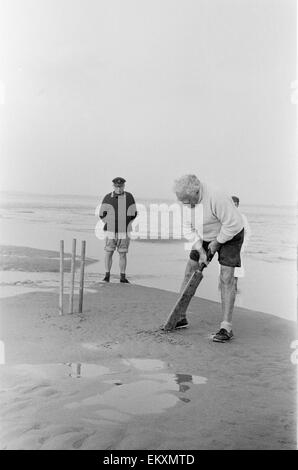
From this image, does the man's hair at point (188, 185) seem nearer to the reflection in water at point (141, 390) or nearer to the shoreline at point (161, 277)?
the reflection in water at point (141, 390)

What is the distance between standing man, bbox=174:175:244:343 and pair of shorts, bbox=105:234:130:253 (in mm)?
3522

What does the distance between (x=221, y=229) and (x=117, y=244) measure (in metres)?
4.00

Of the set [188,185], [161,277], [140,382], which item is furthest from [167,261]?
[140,382]

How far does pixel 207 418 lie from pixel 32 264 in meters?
7.85

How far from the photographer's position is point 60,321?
18.4ft

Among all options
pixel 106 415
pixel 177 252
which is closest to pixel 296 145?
pixel 106 415

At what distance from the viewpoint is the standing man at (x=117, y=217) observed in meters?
8.64

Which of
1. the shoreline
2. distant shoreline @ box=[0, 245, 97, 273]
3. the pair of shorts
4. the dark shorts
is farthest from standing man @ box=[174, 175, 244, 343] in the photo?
distant shoreline @ box=[0, 245, 97, 273]

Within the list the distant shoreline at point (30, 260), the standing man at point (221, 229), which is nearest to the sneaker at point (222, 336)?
the standing man at point (221, 229)

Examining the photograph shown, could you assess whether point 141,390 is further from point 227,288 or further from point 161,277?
point 161,277

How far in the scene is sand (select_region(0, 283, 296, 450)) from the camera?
9.50 feet

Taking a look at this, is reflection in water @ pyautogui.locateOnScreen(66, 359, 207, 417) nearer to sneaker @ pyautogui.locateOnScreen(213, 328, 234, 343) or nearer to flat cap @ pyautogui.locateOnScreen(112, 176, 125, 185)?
sneaker @ pyautogui.locateOnScreen(213, 328, 234, 343)

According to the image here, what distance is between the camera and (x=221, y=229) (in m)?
5.04

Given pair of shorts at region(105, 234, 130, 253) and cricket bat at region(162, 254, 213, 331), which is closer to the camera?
cricket bat at region(162, 254, 213, 331)
